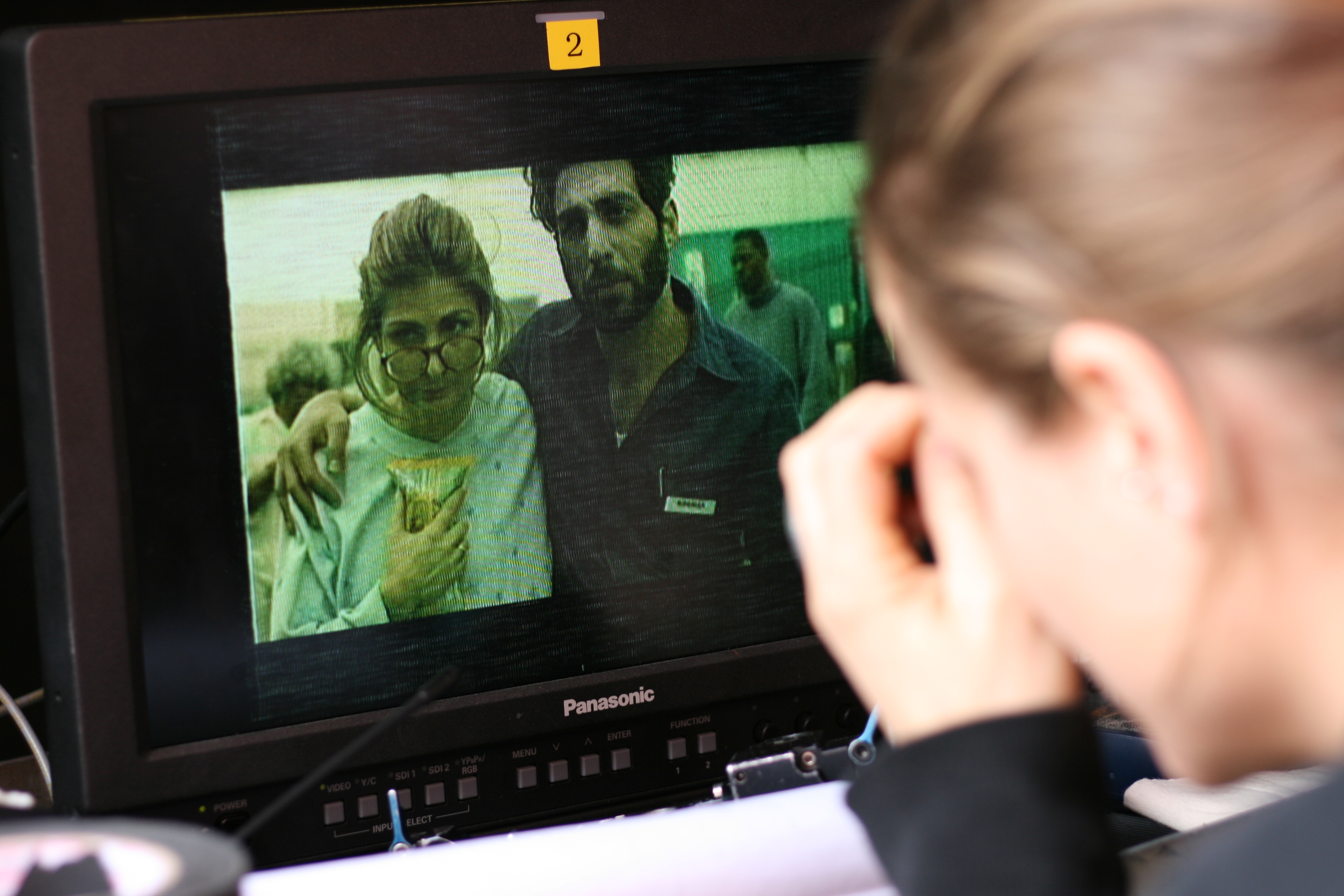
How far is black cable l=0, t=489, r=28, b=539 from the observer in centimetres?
81

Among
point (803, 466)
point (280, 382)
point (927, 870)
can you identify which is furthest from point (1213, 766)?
point (280, 382)

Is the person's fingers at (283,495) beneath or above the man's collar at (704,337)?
beneath

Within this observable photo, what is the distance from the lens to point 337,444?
713 millimetres

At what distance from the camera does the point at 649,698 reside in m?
0.80

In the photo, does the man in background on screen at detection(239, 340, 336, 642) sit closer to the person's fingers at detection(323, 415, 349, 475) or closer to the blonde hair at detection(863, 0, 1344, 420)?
the person's fingers at detection(323, 415, 349, 475)

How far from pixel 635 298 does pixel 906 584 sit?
0.28 meters

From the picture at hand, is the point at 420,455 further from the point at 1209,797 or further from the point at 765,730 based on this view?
the point at 1209,797

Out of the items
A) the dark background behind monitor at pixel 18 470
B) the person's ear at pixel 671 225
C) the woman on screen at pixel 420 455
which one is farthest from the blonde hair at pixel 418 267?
the dark background behind monitor at pixel 18 470

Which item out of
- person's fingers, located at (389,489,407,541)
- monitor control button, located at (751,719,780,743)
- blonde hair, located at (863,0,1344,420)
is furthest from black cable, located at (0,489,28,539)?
blonde hair, located at (863,0,1344,420)

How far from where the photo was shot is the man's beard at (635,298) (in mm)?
762

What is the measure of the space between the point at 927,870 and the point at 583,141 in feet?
1.46

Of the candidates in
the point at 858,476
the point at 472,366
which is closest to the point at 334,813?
the point at 472,366

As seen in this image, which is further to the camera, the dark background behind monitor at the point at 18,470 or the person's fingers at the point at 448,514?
the dark background behind monitor at the point at 18,470

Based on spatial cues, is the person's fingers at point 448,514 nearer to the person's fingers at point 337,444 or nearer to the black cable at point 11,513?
the person's fingers at point 337,444
